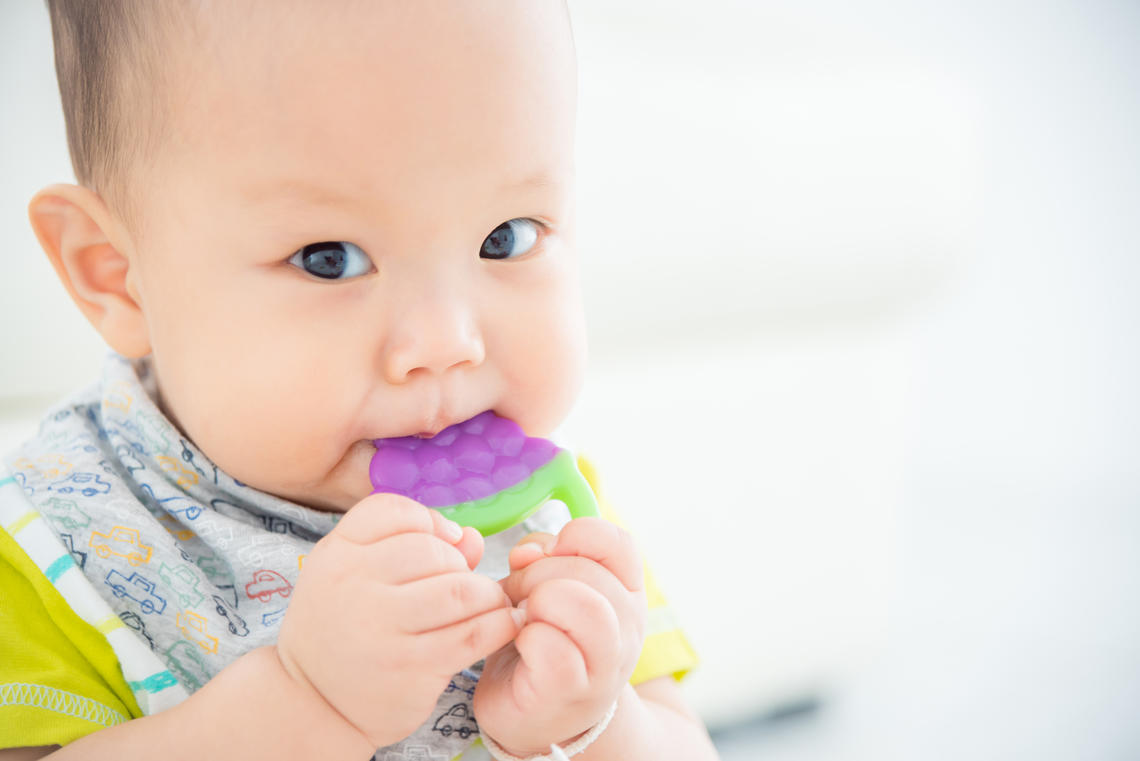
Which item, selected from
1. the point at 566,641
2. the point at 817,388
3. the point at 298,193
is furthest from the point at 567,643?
the point at 817,388

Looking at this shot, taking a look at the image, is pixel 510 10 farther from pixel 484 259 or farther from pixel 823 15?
pixel 823 15

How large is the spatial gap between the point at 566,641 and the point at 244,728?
0.66ft

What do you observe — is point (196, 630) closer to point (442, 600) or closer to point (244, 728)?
point (244, 728)

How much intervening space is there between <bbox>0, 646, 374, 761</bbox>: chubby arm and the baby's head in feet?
0.48

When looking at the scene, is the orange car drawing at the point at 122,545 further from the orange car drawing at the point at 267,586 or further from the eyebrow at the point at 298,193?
the eyebrow at the point at 298,193

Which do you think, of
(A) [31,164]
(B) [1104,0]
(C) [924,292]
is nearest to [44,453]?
(A) [31,164]

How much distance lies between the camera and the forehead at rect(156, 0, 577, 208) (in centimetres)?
56

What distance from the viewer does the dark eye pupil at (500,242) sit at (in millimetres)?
654

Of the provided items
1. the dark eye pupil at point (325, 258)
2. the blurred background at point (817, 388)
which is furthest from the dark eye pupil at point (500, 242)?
the blurred background at point (817, 388)

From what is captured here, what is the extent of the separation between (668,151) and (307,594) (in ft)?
3.14

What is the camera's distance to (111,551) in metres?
0.69

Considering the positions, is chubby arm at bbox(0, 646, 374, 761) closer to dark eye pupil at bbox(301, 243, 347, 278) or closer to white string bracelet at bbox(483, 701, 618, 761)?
white string bracelet at bbox(483, 701, 618, 761)

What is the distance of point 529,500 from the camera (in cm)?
67

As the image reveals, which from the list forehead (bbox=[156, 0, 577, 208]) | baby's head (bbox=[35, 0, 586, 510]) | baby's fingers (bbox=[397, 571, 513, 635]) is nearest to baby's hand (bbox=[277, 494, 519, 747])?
baby's fingers (bbox=[397, 571, 513, 635])
